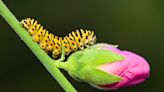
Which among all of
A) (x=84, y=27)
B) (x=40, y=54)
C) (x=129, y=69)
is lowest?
(x=84, y=27)

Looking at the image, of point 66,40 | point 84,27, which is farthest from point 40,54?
point 84,27

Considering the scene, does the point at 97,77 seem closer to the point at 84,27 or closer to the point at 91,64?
the point at 91,64

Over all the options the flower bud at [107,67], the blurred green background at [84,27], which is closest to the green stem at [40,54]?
the flower bud at [107,67]

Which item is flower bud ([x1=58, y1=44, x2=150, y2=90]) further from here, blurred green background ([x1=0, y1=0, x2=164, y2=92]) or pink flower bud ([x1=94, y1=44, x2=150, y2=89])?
blurred green background ([x1=0, y1=0, x2=164, y2=92])

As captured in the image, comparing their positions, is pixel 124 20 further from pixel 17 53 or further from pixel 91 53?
pixel 91 53

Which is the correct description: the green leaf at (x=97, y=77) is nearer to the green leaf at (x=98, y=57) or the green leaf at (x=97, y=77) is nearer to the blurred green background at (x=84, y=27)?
the green leaf at (x=98, y=57)
